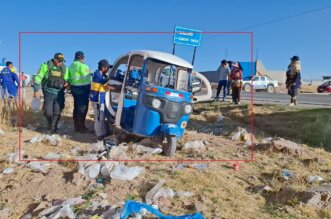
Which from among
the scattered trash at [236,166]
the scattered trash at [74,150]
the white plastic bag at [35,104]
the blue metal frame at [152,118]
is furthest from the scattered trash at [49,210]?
the white plastic bag at [35,104]

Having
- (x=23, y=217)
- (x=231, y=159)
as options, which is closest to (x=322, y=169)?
(x=231, y=159)

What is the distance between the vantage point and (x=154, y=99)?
5992 millimetres

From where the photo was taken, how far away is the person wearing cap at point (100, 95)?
723 centimetres

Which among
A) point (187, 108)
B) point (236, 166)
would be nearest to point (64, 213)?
point (236, 166)

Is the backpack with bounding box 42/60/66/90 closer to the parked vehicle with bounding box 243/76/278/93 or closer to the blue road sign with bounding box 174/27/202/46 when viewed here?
the blue road sign with bounding box 174/27/202/46

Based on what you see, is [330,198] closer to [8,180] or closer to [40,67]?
[8,180]

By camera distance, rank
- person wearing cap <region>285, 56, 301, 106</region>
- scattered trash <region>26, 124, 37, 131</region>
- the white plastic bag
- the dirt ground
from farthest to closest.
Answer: person wearing cap <region>285, 56, 301, 106</region>, the white plastic bag, scattered trash <region>26, 124, 37, 131</region>, the dirt ground

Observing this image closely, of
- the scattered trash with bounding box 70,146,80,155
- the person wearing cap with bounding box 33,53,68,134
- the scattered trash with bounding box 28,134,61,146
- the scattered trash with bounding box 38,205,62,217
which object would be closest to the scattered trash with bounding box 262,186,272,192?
the scattered trash with bounding box 38,205,62,217

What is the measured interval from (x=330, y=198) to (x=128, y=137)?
412cm

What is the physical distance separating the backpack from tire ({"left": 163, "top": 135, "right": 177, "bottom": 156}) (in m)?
3.06

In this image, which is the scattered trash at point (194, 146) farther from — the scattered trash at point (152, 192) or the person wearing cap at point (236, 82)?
the person wearing cap at point (236, 82)

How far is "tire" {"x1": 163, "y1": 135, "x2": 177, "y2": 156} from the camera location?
6046mm

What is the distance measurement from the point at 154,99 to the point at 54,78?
9.47 ft

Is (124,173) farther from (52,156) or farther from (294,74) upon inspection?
(294,74)
